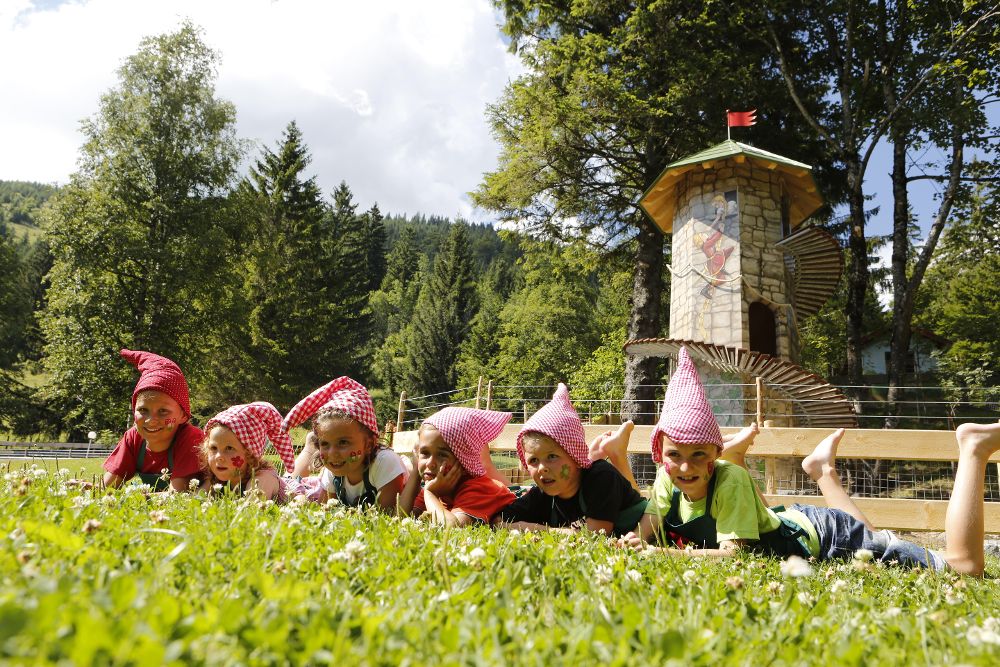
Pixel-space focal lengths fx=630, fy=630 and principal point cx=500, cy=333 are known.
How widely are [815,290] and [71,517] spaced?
16.8m

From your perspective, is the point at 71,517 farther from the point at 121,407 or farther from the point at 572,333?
the point at 572,333

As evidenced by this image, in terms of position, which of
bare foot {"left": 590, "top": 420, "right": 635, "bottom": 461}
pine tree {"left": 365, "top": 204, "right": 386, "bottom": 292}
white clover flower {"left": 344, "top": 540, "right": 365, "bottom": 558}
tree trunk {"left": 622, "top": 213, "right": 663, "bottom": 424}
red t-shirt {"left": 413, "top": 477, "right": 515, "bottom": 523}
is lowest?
red t-shirt {"left": 413, "top": 477, "right": 515, "bottom": 523}

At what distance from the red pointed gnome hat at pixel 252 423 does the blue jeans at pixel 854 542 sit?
4.00m

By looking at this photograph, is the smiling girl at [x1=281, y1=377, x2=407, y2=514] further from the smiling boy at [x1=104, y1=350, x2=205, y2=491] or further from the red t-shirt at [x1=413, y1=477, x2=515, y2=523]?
the smiling boy at [x1=104, y1=350, x2=205, y2=491]

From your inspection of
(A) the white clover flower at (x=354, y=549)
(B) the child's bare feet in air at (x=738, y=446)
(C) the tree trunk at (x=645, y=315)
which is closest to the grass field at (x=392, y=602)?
(A) the white clover flower at (x=354, y=549)

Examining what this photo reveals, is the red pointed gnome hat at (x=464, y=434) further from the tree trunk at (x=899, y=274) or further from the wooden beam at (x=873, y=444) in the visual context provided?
the tree trunk at (x=899, y=274)

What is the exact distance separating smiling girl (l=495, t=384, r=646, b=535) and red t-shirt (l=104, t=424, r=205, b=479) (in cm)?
253

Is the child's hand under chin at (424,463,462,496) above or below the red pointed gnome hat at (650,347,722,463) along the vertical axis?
below

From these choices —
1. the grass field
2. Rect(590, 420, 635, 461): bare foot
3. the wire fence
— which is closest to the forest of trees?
the wire fence

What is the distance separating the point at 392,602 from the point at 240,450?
11.4ft

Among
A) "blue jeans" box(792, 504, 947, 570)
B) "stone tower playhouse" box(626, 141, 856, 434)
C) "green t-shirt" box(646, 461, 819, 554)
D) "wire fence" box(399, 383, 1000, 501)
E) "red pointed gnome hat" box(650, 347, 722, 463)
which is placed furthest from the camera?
"stone tower playhouse" box(626, 141, 856, 434)

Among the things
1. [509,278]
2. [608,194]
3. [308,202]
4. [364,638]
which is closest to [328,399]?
[364,638]

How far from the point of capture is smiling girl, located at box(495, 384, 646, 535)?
4219 millimetres

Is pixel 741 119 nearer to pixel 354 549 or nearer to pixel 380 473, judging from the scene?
pixel 380 473
